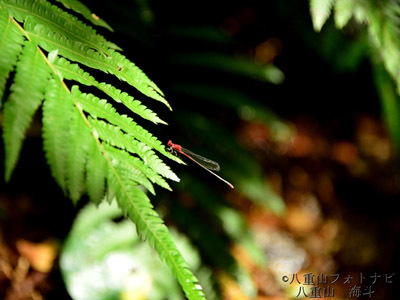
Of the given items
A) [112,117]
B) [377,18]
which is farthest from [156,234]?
[377,18]

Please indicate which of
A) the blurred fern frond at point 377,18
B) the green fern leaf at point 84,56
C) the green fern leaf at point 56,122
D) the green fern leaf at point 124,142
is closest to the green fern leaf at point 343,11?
the blurred fern frond at point 377,18

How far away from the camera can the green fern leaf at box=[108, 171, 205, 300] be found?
93cm

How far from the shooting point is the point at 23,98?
95 cm

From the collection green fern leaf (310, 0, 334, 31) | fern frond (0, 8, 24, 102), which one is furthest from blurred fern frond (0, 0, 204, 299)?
green fern leaf (310, 0, 334, 31)

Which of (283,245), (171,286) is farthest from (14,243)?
(283,245)

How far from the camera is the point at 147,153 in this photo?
98 centimetres

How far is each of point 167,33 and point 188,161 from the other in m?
0.77

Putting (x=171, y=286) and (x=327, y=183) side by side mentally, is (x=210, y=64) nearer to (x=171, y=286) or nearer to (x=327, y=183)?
(x=171, y=286)

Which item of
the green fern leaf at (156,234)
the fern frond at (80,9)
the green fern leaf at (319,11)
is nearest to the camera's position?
the green fern leaf at (156,234)

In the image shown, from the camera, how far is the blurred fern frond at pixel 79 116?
0.94 m

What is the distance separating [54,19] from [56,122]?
30cm

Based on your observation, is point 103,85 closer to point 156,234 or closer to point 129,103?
point 129,103

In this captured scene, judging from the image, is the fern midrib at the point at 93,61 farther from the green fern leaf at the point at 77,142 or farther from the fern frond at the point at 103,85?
the green fern leaf at the point at 77,142

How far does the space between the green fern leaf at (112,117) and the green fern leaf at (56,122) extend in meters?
0.03
